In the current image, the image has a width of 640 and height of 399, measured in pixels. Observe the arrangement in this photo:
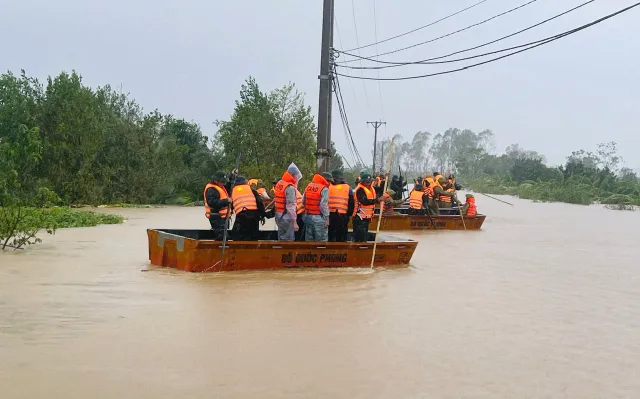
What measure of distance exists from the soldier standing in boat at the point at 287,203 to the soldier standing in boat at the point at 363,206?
1509 millimetres

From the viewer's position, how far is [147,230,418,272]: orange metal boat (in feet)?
37.9

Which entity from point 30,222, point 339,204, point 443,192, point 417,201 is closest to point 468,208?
point 443,192

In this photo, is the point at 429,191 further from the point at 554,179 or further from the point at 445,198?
the point at 554,179

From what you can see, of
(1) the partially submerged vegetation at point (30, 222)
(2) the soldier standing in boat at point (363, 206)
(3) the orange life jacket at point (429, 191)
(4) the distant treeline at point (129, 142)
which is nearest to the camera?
(2) the soldier standing in boat at point (363, 206)

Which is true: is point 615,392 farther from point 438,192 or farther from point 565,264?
point 438,192

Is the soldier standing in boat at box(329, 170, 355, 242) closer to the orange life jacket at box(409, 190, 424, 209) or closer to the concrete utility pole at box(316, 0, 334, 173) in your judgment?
the concrete utility pole at box(316, 0, 334, 173)

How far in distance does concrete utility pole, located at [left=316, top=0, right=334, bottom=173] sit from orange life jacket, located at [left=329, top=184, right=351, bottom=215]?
632cm

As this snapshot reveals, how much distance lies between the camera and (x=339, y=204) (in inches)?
522

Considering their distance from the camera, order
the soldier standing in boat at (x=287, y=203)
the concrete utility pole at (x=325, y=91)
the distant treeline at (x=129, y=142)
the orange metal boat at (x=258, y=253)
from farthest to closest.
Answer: the distant treeline at (x=129, y=142), the concrete utility pole at (x=325, y=91), the soldier standing in boat at (x=287, y=203), the orange metal boat at (x=258, y=253)

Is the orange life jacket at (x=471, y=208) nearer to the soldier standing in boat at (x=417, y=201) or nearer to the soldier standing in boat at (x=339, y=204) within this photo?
the soldier standing in boat at (x=417, y=201)

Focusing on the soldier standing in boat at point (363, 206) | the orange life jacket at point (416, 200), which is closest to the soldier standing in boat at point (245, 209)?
the soldier standing in boat at point (363, 206)

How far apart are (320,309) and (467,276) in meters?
4.96

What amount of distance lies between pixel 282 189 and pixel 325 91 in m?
7.63

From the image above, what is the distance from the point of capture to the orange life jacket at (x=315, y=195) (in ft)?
42.1
